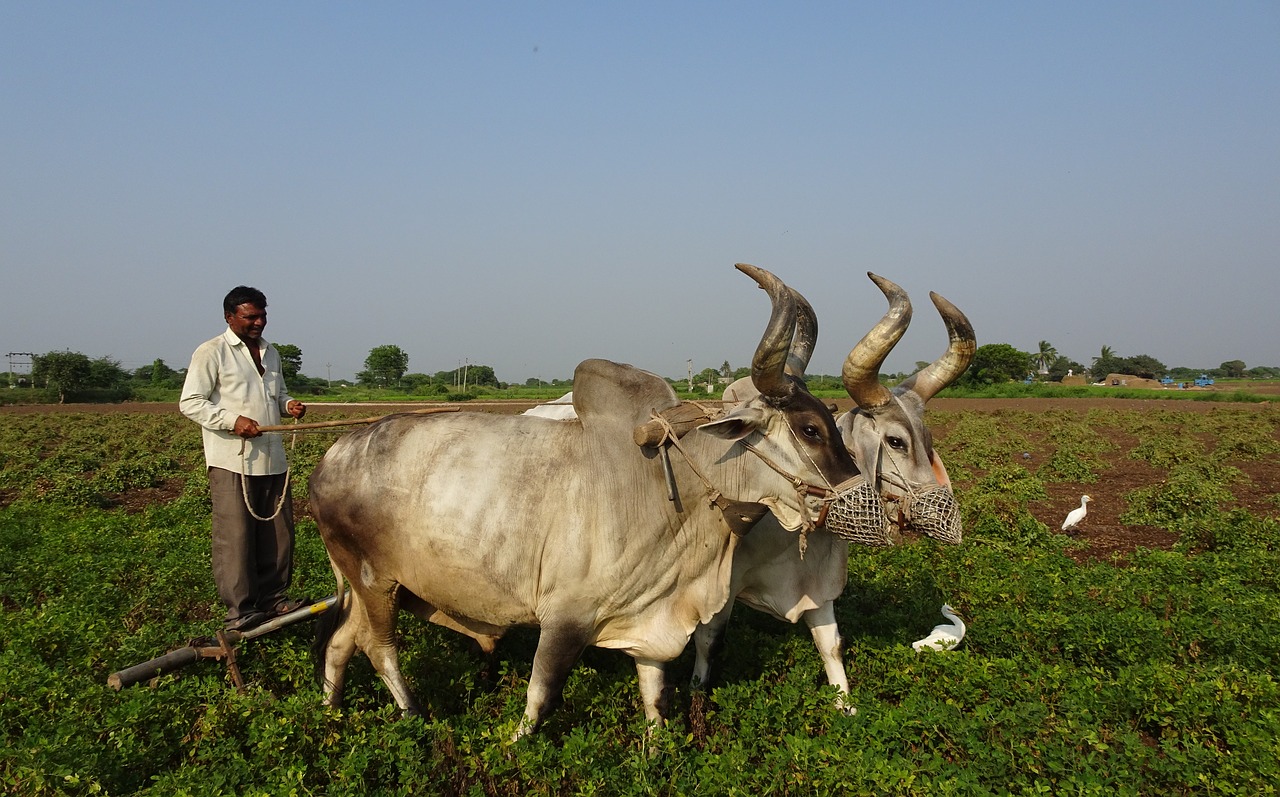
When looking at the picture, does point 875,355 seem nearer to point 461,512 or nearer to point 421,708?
point 461,512

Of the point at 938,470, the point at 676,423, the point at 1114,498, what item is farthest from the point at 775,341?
the point at 1114,498

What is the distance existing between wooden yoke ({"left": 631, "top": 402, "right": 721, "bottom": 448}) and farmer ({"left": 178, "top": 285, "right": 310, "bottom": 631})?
222 centimetres

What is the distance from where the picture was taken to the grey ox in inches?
207

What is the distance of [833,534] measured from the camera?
5.18 m

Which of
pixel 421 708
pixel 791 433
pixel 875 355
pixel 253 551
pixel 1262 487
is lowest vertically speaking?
pixel 1262 487

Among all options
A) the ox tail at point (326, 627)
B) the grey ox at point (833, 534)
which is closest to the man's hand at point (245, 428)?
the ox tail at point (326, 627)

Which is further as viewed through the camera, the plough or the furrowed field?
the plough

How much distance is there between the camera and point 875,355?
5465 mm

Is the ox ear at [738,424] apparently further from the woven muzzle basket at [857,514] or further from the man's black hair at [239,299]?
the man's black hair at [239,299]

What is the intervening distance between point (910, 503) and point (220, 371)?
14.6 feet

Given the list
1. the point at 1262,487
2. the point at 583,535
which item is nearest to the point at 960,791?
the point at 583,535

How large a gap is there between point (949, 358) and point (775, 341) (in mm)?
2465

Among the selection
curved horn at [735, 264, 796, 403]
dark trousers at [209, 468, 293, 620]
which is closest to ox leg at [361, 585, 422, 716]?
dark trousers at [209, 468, 293, 620]

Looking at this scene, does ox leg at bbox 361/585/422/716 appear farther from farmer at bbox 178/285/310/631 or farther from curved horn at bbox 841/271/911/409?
curved horn at bbox 841/271/911/409
